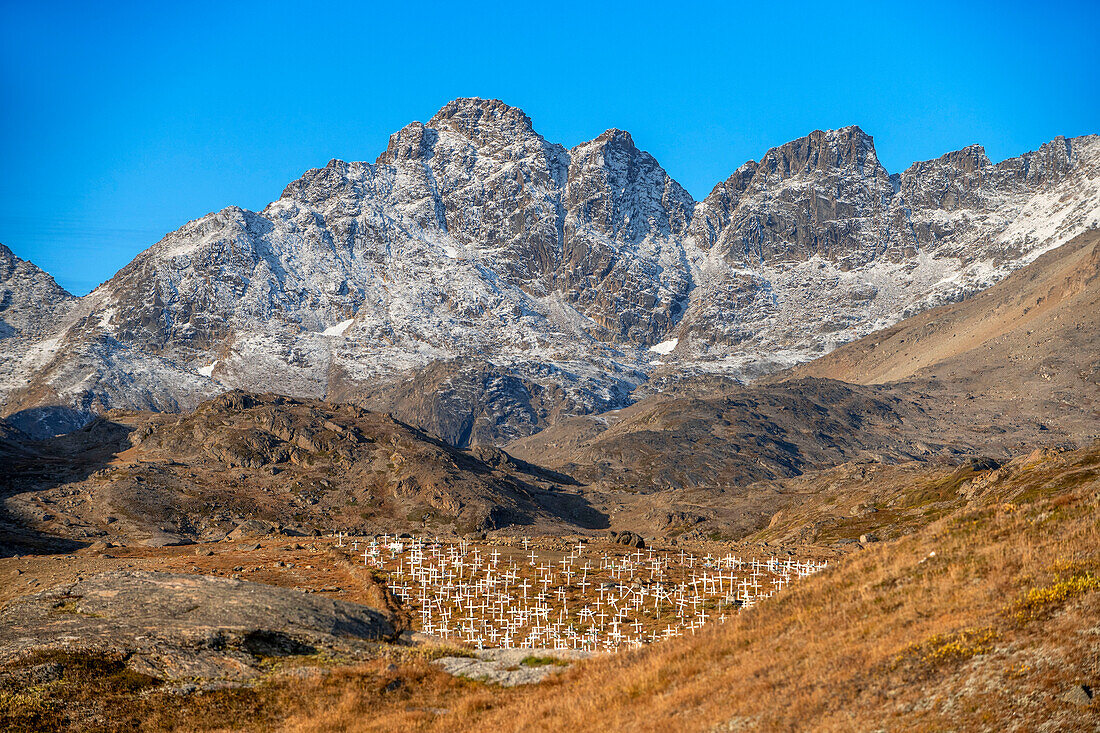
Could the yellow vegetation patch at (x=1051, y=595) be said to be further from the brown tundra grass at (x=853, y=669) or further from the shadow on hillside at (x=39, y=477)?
the shadow on hillside at (x=39, y=477)

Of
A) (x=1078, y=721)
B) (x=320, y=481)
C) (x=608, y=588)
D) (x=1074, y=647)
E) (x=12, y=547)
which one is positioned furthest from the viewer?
(x=320, y=481)

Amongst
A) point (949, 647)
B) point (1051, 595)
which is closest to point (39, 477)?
point (949, 647)

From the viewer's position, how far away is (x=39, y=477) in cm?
15650

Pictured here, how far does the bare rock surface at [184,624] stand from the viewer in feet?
99.2

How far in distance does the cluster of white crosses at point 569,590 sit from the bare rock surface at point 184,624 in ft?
31.1

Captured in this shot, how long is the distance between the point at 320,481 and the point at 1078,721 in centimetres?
17365

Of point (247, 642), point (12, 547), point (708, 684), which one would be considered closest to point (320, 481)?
point (12, 547)

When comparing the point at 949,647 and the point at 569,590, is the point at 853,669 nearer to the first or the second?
the point at 949,647

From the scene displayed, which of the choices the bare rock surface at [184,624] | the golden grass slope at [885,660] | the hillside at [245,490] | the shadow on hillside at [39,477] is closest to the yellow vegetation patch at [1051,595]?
the golden grass slope at [885,660]

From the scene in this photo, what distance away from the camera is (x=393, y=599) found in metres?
58.6

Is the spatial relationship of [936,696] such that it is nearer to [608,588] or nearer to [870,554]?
[870,554]

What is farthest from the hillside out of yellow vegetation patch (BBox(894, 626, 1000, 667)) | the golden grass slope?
yellow vegetation patch (BBox(894, 626, 1000, 667))

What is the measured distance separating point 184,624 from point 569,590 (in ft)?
120

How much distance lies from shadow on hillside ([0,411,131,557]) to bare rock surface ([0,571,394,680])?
71052 millimetres
